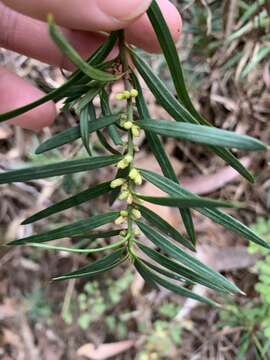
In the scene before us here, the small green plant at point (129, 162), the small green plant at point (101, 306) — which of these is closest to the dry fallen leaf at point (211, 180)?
the small green plant at point (101, 306)

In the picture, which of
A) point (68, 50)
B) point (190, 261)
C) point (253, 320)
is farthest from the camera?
point (253, 320)

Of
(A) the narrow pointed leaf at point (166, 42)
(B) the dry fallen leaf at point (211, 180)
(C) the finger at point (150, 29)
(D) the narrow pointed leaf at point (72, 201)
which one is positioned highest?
(A) the narrow pointed leaf at point (166, 42)

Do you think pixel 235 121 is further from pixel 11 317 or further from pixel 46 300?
pixel 11 317

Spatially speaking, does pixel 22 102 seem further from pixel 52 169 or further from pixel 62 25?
pixel 52 169

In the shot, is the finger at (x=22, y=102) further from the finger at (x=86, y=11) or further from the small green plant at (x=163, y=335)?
the small green plant at (x=163, y=335)

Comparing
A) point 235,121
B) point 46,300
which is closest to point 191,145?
point 235,121

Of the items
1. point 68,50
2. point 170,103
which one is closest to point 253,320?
point 170,103
